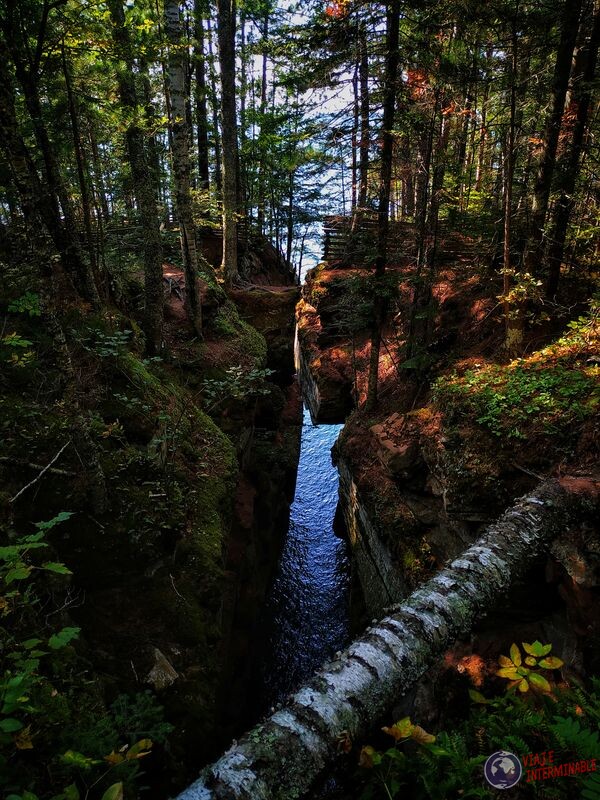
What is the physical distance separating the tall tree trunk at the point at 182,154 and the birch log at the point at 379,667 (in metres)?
8.89

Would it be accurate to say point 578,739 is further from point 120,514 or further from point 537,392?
point 120,514

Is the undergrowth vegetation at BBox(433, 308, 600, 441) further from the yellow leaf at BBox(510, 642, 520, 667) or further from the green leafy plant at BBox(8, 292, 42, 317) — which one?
the green leafy plant at BBox(8, 292, 42, 317)

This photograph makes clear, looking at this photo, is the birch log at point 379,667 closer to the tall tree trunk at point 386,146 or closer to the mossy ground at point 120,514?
the mossy ground at point 120,514

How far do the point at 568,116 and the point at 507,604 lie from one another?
8.23m

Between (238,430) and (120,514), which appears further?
(238,430)

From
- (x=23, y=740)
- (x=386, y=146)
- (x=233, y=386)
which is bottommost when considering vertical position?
(x=23, y=740)

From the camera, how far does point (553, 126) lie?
708 centimetres

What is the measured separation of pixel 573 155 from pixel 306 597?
12396 millimetres

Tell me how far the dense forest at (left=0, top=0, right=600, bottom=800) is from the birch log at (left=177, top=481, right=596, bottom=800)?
85 millimetres

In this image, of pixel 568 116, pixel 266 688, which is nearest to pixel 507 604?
pixel 266 688

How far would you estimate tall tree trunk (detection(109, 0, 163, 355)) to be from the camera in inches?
298

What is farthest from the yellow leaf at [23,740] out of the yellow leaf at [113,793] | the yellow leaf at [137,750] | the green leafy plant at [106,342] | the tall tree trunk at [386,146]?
the tall tree trunk at [386,146]

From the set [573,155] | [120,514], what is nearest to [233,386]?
[120,514]

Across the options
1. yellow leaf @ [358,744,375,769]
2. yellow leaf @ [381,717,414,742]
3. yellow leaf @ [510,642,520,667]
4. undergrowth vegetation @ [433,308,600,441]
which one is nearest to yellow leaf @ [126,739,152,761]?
yellow leaf @ [358,744,375,769]
